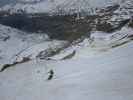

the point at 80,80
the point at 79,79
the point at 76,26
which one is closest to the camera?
the point at 80,80

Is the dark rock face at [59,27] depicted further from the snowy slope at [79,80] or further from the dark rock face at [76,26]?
the snowy slope at [79,80]

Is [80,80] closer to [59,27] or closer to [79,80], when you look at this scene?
[79,80]

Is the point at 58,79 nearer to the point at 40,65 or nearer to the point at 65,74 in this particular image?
the point at 65,74

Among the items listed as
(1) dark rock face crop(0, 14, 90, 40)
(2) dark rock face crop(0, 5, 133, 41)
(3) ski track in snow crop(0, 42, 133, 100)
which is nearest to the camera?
(3) ski track in snow crop(0, 42, 133, 100)

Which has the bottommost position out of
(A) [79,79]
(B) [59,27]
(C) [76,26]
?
(B) [59,27]

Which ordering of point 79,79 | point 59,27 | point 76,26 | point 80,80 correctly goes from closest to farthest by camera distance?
point 80,80, point 79,79, point 76,26, point 59,27

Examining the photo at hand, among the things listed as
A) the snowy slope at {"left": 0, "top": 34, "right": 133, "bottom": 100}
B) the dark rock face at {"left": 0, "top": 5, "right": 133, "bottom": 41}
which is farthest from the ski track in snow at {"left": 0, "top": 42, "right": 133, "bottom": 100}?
the dark rock face at {"left": 0, "top": 5, "right": 133, "bottom": 41}

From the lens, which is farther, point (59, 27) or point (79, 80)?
point (59, 27)

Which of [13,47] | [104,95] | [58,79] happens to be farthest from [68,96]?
[13,47]

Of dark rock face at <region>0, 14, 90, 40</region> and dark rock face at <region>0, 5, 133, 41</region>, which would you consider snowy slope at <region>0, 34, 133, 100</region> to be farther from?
dark rock face at <region>0, 14, 90, 40</region>

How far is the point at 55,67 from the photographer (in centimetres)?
1027

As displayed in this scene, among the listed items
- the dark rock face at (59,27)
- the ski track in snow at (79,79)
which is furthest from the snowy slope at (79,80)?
the dark rock face at (59,27)

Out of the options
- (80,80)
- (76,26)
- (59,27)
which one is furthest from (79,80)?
(59,27)

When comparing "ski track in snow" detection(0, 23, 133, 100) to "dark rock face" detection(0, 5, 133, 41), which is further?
"dark rock face" detection(0, 5, 133, 41)
